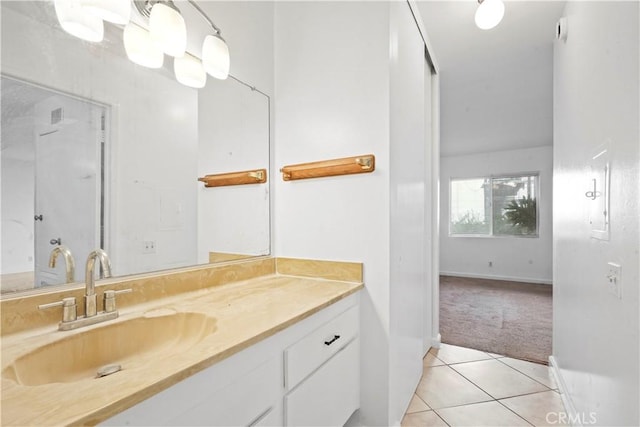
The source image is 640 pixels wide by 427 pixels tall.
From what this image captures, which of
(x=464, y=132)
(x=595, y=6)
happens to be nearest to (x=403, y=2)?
(x=595, y=6)

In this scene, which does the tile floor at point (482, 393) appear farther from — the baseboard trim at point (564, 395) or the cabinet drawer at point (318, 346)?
the cabinet drawer at point (318, 346)

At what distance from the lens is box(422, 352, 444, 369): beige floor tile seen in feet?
7.82

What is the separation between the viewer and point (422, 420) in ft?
5.69

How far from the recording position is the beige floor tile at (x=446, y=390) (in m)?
1.91

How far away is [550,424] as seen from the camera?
169 centimetres

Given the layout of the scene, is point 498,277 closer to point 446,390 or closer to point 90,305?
point 446,390

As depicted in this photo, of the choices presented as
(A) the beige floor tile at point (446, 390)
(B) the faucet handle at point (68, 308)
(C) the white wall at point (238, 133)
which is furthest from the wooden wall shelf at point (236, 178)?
(A) the beige floor tile at point (446, 390)

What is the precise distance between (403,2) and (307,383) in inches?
77.5

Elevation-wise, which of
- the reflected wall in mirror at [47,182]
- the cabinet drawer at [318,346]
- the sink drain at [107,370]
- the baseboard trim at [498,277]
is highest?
the reflected wall in mirror at [47,182]

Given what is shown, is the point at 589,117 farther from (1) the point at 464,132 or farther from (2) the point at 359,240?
(1) the point at 464,132

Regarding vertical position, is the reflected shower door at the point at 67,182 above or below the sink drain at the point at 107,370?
above

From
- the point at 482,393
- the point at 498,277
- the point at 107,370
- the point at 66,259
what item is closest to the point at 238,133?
the point at 66,259

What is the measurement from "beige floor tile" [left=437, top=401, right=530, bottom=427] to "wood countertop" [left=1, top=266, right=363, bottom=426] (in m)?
1.02

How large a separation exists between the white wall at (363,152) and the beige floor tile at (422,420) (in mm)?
71
